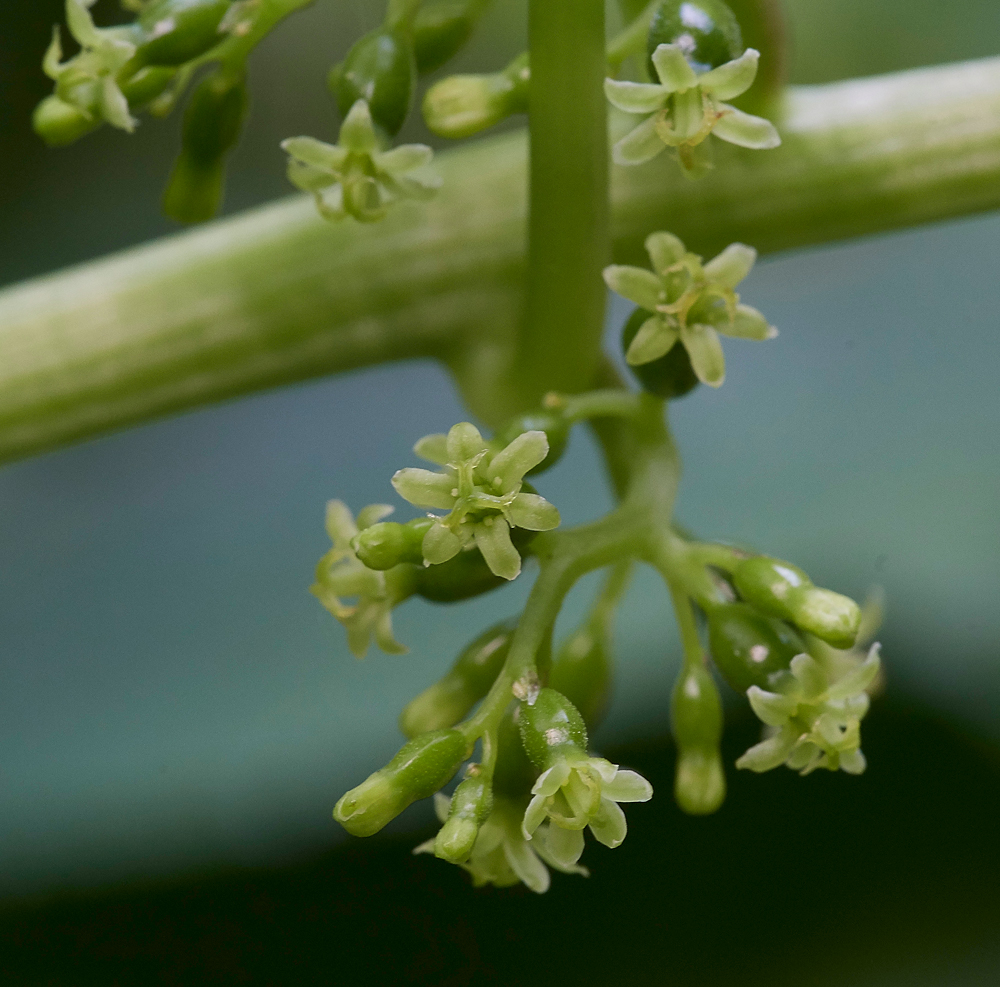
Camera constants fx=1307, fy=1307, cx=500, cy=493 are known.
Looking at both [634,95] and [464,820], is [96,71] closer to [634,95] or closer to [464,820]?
[634,95]

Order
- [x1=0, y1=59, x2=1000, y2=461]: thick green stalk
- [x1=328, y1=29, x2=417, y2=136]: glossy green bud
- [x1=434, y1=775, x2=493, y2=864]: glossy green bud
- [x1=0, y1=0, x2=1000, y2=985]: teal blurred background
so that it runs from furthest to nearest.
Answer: [x1=0, y1=0, x2=1000, y2=985]: teal blurred background → [x1=0, y1=59, x2=1000, y2=461]: thick green stalk → [x1=328, y1=29, x2=417, y2=136]: glossy green bud → [x1=434, y1=775, x2=493, y2=864]: glossy green bud

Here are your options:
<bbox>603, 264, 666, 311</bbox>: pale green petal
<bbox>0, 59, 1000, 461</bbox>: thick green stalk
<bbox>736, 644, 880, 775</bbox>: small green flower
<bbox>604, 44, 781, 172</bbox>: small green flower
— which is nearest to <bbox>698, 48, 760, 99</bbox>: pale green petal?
<bbox>604, 44, 781, 172</bbox>: small green flower

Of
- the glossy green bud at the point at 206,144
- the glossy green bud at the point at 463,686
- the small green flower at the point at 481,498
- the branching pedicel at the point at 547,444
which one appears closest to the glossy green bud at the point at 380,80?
the branching pedicel at the point at 547,444

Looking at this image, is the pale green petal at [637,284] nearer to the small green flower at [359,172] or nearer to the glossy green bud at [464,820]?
the small green flower at [359,172]

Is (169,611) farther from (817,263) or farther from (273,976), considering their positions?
(817,263)

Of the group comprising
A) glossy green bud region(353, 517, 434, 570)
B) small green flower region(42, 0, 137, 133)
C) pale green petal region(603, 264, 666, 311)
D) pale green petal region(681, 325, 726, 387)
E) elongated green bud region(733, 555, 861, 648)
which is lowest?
elongated green bud region(733, 555, 861, 648)

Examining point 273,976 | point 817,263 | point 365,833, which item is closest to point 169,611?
point 273,976

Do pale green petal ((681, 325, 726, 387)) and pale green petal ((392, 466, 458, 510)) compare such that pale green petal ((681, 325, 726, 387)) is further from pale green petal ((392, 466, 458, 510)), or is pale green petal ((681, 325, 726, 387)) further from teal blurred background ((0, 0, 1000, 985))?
teal blurred background ((0, 0, 1000, 985))
